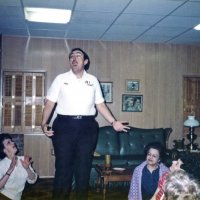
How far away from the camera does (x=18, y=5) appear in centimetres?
414

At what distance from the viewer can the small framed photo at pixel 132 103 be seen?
6.41m

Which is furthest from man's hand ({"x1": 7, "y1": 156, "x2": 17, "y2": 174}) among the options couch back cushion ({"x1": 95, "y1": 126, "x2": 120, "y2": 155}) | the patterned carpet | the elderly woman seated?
couch back cushion ({"x1": 95, "y1": 126, "x2": 120, "y2": 155})

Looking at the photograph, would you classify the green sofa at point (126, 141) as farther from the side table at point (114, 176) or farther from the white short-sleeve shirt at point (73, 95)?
the white short-sleeve shirt at point (73, 95)

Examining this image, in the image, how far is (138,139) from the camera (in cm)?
602

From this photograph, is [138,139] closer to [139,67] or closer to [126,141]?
[126,141]

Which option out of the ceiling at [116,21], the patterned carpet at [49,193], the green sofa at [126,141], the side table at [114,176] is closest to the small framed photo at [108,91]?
the green sofa at [126,141]

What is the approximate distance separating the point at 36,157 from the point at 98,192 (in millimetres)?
1741

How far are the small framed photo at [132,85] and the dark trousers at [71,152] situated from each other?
3790mm

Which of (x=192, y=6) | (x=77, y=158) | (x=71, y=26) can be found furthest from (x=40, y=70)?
(x=77, y=158)

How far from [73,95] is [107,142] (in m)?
3.32

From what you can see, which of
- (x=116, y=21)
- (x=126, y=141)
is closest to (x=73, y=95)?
(x=116, y=21)

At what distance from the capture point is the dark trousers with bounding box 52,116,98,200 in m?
2.61

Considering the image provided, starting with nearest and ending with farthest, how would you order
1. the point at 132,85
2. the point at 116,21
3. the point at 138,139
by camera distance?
the point at 116,21
the point at 138,139
the point at 132,85

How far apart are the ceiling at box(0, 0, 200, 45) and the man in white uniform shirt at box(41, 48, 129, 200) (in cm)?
164
